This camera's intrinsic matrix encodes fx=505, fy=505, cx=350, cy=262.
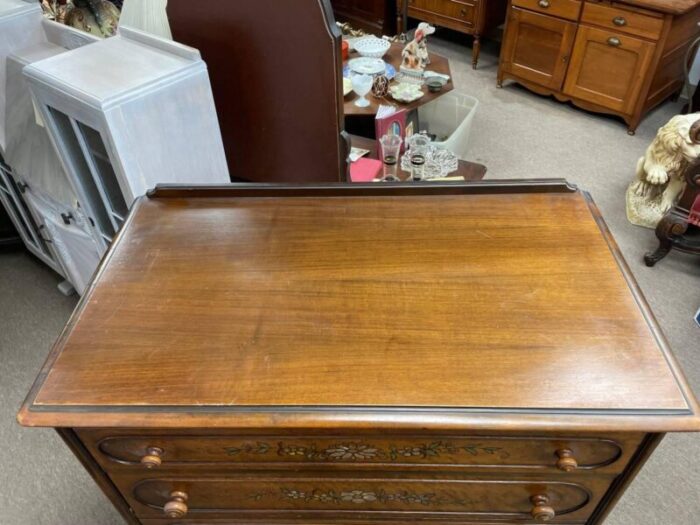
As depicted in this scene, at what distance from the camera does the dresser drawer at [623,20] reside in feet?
8.28

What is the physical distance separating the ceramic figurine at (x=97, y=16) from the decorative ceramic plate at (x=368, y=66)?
1.20m

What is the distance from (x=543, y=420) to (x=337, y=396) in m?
0.27

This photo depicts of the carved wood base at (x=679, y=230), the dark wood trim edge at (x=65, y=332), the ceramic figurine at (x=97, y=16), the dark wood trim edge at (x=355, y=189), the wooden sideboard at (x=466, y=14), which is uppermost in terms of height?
the ceramic figurine at (x=97, y=16)

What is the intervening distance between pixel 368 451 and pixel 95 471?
1.49 ft

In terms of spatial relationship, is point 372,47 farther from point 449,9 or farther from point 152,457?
point 152,457

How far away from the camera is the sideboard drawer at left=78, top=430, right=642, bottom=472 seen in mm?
729

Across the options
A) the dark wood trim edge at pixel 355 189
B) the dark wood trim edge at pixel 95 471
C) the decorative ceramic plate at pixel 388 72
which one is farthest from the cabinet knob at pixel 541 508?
the decorative ceramic plate at pixel 388 72

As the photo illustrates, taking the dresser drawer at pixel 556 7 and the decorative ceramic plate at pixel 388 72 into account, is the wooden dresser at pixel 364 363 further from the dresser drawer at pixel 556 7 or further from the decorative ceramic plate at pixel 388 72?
the dresser drawer at pixel 556 7

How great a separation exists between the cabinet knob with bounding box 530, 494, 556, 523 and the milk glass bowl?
5.92 ft

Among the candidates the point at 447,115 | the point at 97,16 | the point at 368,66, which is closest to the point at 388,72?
the point at 368,66

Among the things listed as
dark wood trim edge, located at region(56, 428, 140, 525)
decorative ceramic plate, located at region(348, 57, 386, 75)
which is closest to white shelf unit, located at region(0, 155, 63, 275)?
dark wood trim edge, located at region(56, 428, 140, 525)

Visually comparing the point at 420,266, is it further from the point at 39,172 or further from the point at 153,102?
the point at 39,172

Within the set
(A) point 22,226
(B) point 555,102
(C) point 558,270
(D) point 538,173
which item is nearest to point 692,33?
(B) point 555,102

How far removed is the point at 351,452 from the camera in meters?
0.76
